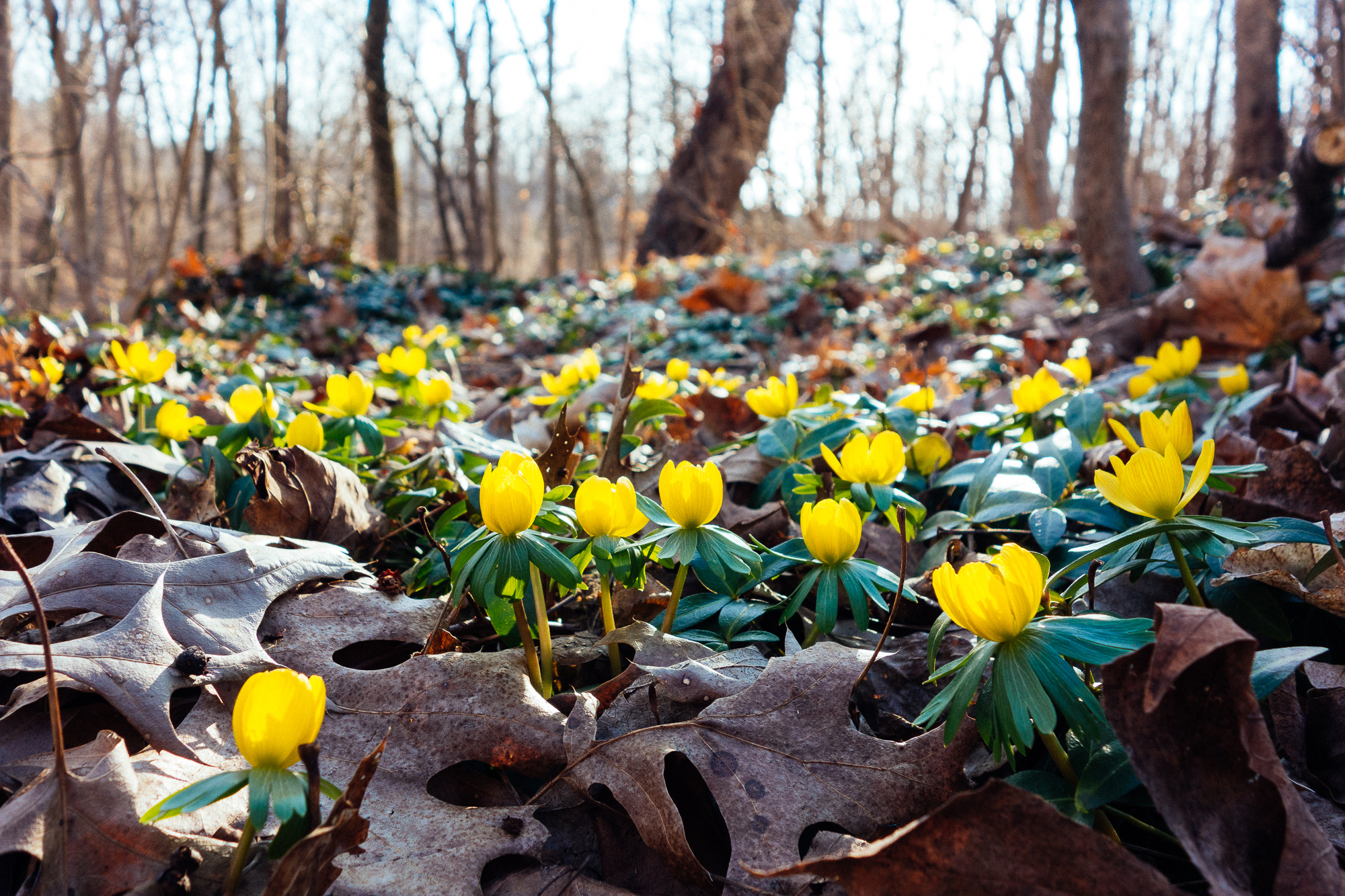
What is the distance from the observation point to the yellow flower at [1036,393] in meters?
1.64

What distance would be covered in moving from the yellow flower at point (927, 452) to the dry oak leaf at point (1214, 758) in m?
0.86

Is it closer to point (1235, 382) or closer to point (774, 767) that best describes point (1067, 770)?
point (774, 767)

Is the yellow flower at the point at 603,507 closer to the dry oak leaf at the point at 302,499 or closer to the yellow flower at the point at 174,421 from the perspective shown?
the dry oak leaf at the point at 302,499

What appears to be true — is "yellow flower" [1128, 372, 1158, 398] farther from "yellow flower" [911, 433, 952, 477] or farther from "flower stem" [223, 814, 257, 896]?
"flower stem" [223, 814, 257, 896]

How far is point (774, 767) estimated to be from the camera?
37.5 inches

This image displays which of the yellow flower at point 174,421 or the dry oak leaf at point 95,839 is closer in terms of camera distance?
the dry oak leaf at point 95,839

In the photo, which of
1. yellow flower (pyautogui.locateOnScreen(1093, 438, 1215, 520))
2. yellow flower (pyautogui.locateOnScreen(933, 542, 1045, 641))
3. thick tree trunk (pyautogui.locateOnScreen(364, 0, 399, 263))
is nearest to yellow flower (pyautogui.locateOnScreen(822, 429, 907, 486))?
yellow flower (pyautogui.locateOnScreen(1093, 438, 1215, 520))

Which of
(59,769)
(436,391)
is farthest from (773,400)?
(59,769)

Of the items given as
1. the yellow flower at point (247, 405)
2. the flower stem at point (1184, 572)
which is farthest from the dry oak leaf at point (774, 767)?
the yellow flower at point (247, 405)

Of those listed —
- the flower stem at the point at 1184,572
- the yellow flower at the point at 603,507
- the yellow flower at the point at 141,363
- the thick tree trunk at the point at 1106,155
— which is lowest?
the flower stem at the point at 1184,572

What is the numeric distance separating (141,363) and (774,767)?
1.68 m

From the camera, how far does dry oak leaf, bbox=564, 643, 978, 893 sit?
89 cm

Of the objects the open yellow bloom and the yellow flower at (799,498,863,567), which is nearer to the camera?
the yellow flower at (799,498,863,567)

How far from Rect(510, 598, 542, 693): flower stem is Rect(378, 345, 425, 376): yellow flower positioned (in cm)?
116
